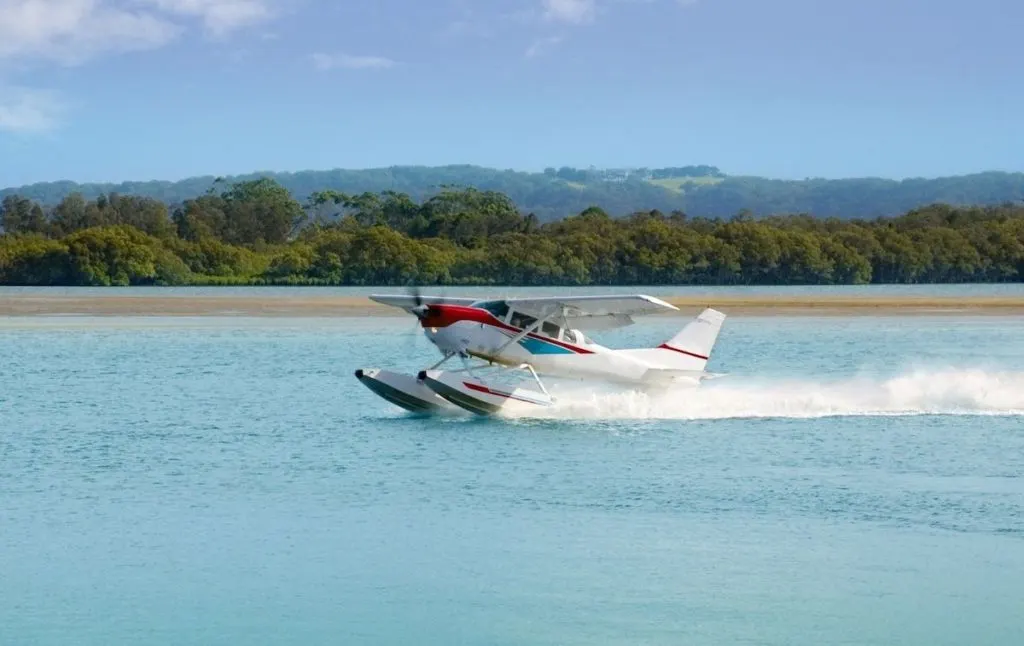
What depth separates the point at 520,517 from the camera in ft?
44.5

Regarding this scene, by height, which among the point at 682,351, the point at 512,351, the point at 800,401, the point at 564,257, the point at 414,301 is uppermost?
the point at 414,301

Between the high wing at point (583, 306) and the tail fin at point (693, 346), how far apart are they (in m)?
1.25

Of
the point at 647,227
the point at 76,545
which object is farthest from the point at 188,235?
the point at 76,545

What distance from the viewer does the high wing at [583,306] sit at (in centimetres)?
1894

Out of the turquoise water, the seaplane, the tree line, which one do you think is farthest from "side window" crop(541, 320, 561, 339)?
the tree line

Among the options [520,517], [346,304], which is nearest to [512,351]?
[520,517]

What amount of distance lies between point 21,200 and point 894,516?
4824 inches

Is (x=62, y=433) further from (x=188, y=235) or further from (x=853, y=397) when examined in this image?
(x=188, y=235)

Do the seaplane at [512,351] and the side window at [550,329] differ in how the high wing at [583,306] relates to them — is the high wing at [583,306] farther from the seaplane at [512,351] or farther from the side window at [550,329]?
the side window at [550,329]

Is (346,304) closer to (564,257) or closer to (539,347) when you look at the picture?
(564,257)

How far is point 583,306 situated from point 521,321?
0.83 m

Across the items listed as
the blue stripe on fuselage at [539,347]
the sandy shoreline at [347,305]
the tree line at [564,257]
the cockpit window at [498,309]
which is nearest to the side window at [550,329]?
the blue stripe on fuselage at [539,347]

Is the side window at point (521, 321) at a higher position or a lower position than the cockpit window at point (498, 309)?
lower

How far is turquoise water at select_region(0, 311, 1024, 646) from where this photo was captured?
10.2 m
